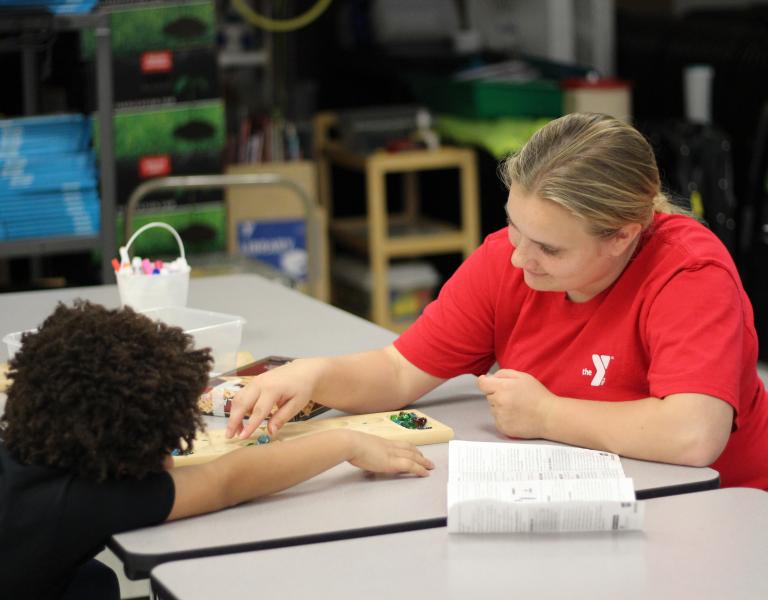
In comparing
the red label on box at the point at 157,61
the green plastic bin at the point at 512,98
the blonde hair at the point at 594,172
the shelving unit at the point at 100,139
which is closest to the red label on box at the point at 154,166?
the red label on box at the point at 157,61

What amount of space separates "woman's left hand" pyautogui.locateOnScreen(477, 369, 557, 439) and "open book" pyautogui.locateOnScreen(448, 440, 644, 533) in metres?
0.17

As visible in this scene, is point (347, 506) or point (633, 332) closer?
point (347, 506)

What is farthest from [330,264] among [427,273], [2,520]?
[2,520]

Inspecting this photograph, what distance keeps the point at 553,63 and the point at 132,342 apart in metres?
3.56

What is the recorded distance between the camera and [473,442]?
A: 61.6 inches

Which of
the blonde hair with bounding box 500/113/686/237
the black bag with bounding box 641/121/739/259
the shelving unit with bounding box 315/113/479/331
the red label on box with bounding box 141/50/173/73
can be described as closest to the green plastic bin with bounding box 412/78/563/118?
the shelving unit with bounding box 315/113/479/331

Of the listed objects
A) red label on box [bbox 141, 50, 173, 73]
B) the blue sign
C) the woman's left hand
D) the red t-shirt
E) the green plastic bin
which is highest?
red label on box [bbox 141, 50, 173, 73]

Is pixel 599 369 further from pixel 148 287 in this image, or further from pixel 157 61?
pixel 157 61

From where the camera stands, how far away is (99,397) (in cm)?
128

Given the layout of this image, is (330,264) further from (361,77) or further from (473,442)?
(473,442)

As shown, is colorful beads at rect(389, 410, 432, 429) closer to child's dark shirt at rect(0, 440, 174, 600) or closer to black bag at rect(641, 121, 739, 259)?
child's dark shirt at rect(0, 440, 174, 600)

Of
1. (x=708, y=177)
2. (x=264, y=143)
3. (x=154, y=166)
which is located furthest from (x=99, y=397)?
(x=264, y=143)

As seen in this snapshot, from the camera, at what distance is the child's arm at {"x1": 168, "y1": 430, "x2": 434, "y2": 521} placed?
1.36 metres

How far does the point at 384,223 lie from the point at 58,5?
1.52 m
